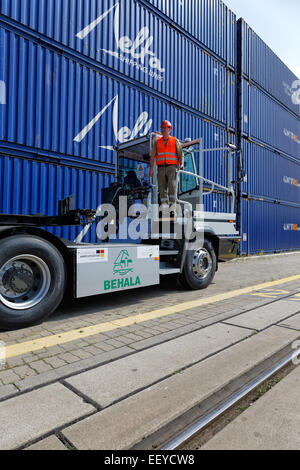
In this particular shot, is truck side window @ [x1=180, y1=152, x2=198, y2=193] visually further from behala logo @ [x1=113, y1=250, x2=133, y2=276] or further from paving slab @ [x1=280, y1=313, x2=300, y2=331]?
paving slab @ [x1=280, y1=313, x2=300, y2=331]

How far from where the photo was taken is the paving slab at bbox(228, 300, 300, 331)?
3467 millimetres

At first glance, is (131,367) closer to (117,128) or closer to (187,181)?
(187,181)

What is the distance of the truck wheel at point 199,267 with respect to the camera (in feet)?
17.5

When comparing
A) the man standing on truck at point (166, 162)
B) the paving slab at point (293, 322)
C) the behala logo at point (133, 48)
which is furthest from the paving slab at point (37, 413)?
the behala logo at point (133, 48)

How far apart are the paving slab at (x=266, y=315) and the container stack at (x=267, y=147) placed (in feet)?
28.8

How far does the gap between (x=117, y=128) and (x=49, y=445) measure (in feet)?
26.3

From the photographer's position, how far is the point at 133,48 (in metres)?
8.73

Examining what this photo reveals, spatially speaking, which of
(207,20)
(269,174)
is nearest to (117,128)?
(207,20)

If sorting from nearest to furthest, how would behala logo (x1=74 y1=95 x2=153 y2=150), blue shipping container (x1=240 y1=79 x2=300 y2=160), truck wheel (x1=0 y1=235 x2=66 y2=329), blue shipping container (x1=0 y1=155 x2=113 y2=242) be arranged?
truck wheel (x1=0 y1=235 x2=66 y2=329) → blue shipping container (x1=0 y1=155 x2=113 y2=242) → behala logo (x1=74 y1=95 x2=153 y2=150) → blue shipping container (x1=240 y1=79 x2=300 y2=160)

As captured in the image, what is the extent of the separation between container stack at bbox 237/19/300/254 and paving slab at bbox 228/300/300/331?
8.77 m

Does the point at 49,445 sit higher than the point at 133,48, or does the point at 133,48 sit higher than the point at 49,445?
Result: the point at 133,48

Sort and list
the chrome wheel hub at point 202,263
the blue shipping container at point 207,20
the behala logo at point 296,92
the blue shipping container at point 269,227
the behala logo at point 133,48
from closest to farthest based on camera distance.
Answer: the chrome wheel hub at point 202,263
the behala logo at point 133,48
the blue shipping container at point 207,20
the blue shipping container at point 269,227
the behala logo at point 296,92

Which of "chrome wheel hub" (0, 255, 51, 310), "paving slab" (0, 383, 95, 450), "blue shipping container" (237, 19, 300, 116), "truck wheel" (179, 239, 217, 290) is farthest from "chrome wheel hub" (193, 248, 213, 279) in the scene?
"blue shipping container" (237, 19, 300, 116)

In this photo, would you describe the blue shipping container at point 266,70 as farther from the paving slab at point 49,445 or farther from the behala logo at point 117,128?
the paving slab at point 49,445
